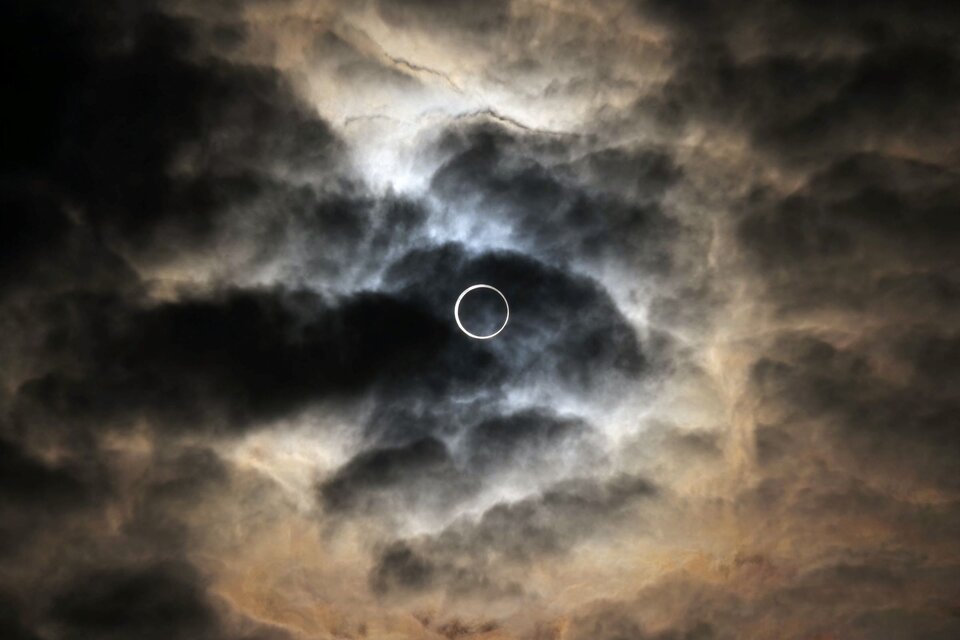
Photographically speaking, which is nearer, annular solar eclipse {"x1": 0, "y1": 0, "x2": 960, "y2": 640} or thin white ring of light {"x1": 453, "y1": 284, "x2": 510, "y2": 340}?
annular solar eclipse {"x1": 0, "y1": 0, "x2": 960, "y2": 640}

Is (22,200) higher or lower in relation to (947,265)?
higher

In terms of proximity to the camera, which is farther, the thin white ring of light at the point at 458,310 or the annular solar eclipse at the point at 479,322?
the thin white ring of light at the point at 458,310

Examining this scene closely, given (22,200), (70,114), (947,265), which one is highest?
(70,114)

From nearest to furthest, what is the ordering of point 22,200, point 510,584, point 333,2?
point 333,2
point 22,200
point 510,584

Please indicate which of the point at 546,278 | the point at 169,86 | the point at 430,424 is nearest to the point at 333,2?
the point at 169,86

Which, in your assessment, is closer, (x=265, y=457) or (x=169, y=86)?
(x=169, y=86)

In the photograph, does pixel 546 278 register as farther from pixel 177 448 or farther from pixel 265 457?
pixel 177 448

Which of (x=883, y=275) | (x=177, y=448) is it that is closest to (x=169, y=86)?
(x=177, y=448)

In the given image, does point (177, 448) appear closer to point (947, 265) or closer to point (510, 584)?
point (510, 584)

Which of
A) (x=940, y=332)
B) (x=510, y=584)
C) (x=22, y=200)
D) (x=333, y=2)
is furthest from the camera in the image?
(x=510, y=584)
